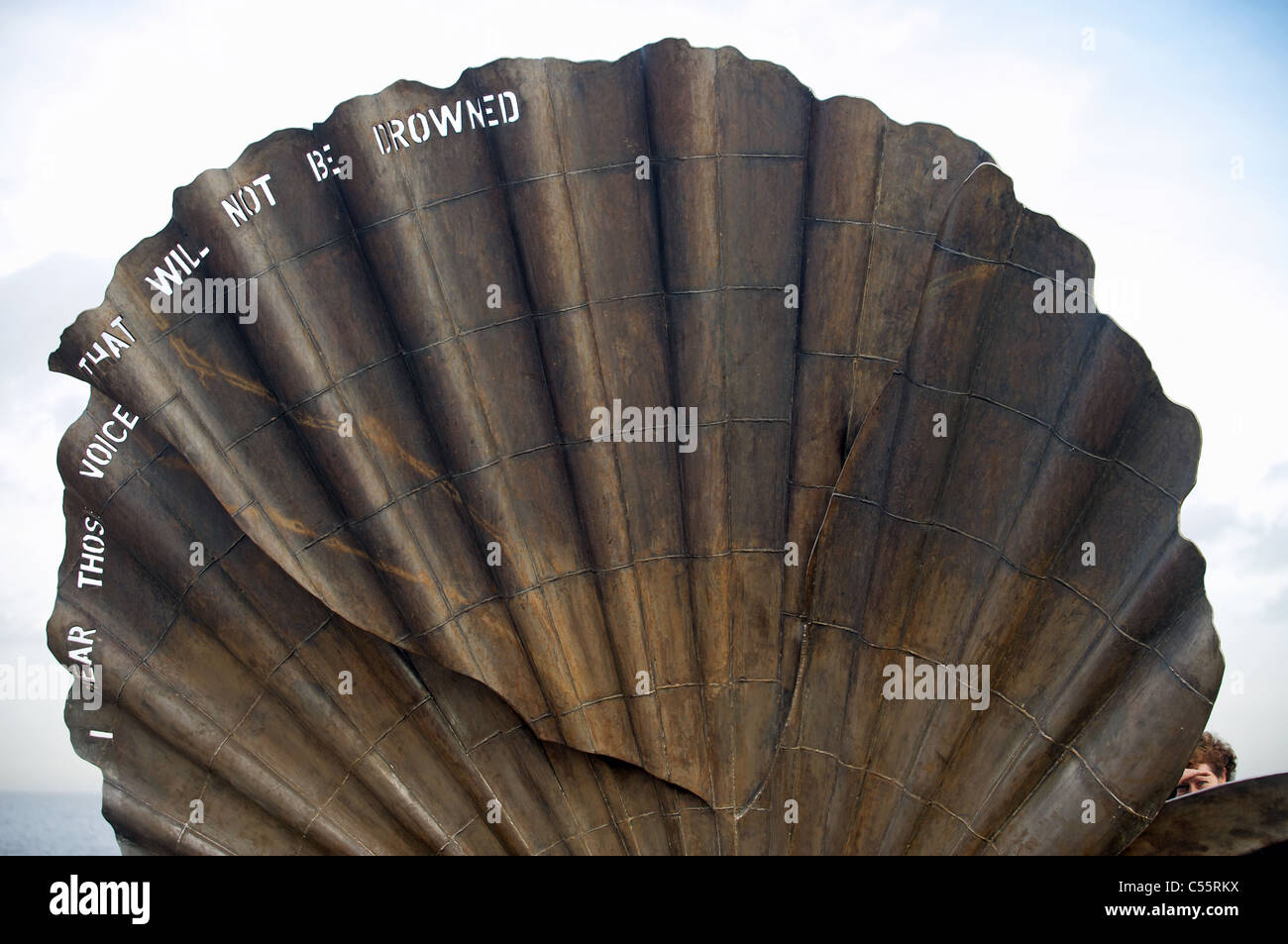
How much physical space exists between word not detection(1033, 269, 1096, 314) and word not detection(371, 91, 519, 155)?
2381mm

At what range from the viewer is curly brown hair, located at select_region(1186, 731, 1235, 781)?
21.1ft

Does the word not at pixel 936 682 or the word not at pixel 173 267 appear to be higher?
the word not at pixel 173 267

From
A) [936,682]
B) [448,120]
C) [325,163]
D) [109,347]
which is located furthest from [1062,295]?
[109,347]

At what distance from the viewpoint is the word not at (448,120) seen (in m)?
4.66

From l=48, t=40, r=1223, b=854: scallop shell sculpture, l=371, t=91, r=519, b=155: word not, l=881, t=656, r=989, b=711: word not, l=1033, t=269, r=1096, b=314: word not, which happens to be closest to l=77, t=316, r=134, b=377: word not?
l=48, t=40, r=1223, b=854: scallop shell sculpture

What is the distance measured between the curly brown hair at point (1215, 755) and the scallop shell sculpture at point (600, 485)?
8.10 ft

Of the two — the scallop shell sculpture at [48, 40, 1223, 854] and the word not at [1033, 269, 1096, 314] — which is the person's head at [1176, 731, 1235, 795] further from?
the word not at [1033, 269, 1096, 314]

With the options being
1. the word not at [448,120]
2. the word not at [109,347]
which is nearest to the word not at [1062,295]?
the word not at [448,120]

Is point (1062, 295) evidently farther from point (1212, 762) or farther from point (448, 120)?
point (1212, 762)

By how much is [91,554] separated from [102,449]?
46 centimetres

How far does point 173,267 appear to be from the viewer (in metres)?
4.60
